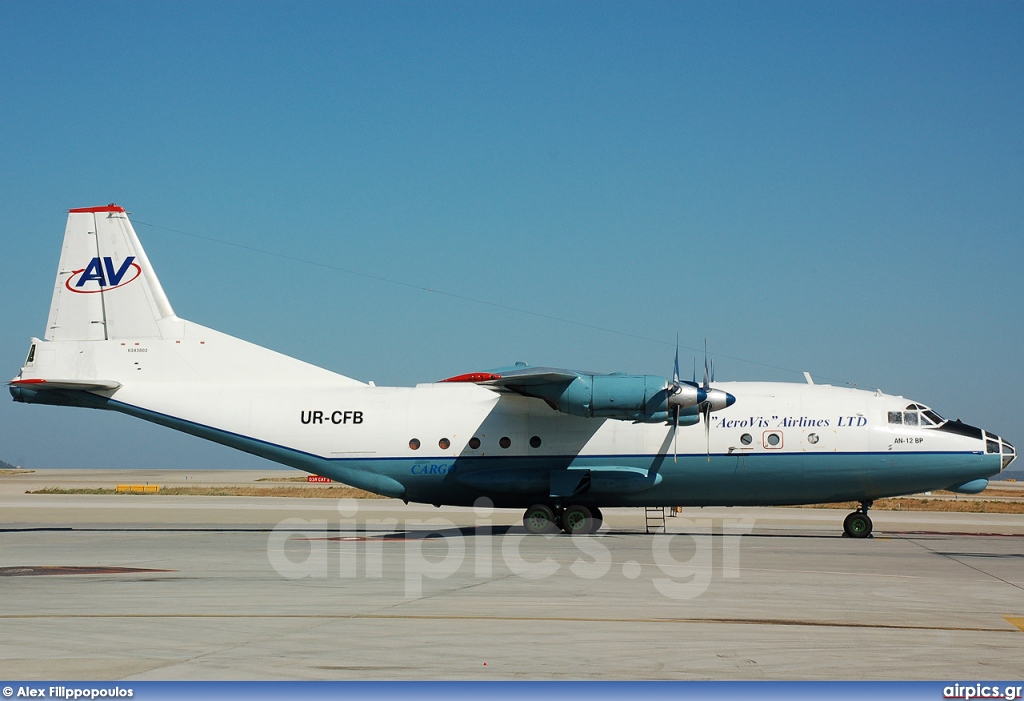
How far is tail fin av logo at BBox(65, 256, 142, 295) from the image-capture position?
27.9 metres

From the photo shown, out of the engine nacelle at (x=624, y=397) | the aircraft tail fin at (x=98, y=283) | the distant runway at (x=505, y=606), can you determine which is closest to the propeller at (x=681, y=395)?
the engine nacelle at (x=624, y=397)

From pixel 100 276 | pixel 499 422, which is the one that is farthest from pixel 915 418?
pixel 100 276

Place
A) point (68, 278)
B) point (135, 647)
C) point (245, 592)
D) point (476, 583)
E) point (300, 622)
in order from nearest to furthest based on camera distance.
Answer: point (135, 647) → point (300, 622) → point (245, 592) → point (476, 583) → point (68, 278)

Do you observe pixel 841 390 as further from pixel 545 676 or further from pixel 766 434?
pixel 545 676

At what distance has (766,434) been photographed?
1023 inches

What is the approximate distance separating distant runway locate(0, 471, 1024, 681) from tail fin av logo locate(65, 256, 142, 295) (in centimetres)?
727

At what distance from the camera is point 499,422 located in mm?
26797

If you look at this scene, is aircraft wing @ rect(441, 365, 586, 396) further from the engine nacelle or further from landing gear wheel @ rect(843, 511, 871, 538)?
landing gear wheel @ rect(843, 511, 871, 538)

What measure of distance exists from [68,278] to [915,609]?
2476 centimetres

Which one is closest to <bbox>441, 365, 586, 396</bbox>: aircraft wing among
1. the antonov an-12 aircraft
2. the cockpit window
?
the antonov an-12 aircraft

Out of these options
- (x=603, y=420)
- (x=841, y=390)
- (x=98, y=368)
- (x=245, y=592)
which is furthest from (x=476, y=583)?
(x=98, y=368)

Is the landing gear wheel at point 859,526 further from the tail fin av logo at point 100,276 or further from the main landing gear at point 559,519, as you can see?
the tail fin av logo at point 100,276

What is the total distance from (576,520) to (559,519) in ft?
2.26

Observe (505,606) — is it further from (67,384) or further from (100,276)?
(100,276)
